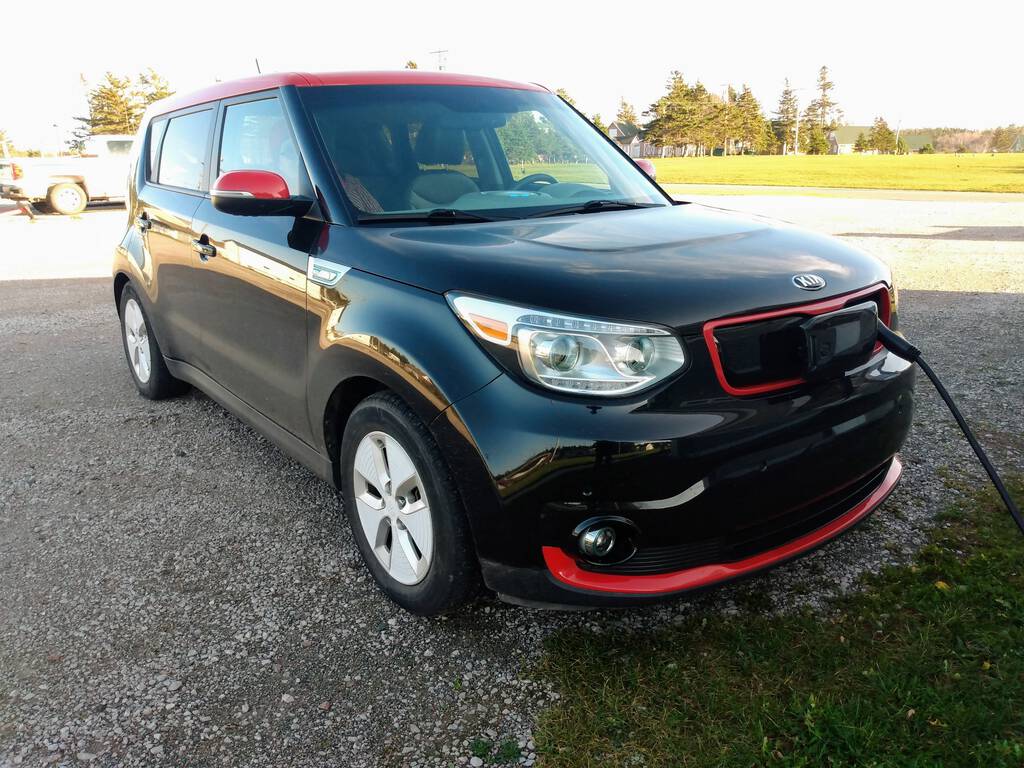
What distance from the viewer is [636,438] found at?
2.01m

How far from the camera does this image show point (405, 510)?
254cm

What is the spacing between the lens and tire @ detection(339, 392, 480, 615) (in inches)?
90.9

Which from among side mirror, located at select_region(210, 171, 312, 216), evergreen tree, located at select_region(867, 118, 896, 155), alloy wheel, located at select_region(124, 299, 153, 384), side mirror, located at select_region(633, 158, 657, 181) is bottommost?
evergreen tree, located at select_region(867, 118, 896, 155)

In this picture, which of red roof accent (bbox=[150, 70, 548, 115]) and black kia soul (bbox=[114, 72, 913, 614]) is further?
red roof accent (bbox=[150, 70, 548, 115])

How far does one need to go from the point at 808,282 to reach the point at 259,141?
2.29 meters

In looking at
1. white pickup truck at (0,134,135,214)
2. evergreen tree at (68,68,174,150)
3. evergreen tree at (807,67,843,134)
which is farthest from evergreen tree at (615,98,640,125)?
white pickup truck at (0,134,135,214)

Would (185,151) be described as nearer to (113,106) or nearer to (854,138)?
(113,106)

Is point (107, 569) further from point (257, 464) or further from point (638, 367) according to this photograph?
point (638, 367)

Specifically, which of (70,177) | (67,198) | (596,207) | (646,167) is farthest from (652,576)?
(67,198)

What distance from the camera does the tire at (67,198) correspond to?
19234 millimetres

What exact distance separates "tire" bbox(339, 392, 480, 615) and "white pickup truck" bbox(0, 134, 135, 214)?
61.6 feet

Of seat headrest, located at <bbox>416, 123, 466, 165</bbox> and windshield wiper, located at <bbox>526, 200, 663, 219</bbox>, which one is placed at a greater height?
seat headrest, located at <bbox>416, 123, 466, 165</bbox>

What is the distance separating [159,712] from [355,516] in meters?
0.86

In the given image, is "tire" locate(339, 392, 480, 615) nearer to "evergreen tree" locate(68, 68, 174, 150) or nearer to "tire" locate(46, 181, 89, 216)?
"tire" locate(46, 181, 89, 216)
